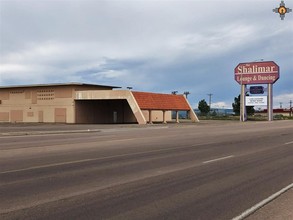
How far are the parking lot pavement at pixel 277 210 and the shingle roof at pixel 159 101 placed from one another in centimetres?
5443

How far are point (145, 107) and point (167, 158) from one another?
160 feet

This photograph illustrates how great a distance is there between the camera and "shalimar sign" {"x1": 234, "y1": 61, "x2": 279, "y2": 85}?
8525 cm

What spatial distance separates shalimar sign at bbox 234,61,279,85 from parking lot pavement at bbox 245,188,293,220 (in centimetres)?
8024

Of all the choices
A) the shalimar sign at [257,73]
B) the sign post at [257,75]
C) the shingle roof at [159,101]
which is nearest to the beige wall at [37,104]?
the shingle roof at [159,101]

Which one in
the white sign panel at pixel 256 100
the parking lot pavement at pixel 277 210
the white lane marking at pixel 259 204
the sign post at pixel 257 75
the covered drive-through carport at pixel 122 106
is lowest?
the parking lot pavement at pixel 277 210

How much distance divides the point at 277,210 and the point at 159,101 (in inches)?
2442

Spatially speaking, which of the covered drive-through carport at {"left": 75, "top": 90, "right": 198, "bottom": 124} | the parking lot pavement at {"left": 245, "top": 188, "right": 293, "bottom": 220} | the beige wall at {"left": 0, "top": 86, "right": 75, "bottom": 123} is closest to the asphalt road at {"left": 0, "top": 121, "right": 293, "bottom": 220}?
the parking lot pavement at {"left": 245, "top": 188, "right": 293, "bottom": 220}

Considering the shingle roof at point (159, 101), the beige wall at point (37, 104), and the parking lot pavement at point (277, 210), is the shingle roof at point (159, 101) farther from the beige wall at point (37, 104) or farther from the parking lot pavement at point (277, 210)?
the parking lot pavement at point (277, 210)

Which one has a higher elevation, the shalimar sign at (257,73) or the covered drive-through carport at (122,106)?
the shalimar sign at (257,73)

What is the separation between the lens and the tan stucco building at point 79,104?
64.1 m

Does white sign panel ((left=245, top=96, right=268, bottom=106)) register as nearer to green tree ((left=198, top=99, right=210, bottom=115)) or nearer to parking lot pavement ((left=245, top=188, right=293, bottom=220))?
green tree ((left=198, top=99, right=210, bottom=115))

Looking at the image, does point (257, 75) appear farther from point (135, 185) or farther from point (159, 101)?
point (135, 185)

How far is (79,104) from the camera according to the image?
221 ft

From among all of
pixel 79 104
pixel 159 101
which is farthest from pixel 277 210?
pixel 159 101
